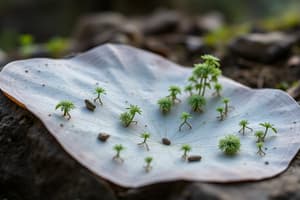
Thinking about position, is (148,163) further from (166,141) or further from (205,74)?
(205,74)

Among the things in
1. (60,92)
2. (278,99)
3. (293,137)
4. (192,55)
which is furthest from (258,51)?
(60,92)

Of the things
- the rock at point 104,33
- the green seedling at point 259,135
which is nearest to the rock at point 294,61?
the rock at point 104,33

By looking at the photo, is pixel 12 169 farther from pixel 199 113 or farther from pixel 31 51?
pixel 31 51

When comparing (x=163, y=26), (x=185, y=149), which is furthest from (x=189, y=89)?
(x=163, y=26)

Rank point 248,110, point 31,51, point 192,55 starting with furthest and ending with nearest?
point 31,51 → point 192,55 → point 248,110

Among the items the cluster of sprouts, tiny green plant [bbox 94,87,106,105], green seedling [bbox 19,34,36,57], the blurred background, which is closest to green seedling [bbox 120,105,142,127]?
the cluster of sprouts
